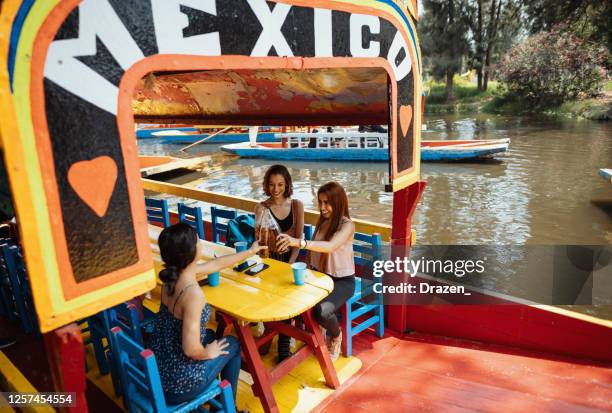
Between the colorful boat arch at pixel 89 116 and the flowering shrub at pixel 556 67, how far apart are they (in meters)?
32.6

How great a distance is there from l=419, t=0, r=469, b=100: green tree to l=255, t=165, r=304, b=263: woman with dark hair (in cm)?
3666

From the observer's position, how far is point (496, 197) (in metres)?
13.1

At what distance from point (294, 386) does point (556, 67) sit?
3247cm

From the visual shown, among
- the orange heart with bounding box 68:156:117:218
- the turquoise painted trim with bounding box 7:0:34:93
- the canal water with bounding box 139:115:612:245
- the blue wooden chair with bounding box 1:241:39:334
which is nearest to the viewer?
the turquoise painted trim with bounding box 7:0:34:93

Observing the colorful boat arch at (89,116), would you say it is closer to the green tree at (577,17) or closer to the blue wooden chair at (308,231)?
the blue wooden chair at (308,231)

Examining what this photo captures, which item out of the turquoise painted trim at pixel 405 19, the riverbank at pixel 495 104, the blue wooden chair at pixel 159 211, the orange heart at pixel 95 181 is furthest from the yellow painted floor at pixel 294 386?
the riverbank at pixel 495 104

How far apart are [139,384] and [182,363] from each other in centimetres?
22

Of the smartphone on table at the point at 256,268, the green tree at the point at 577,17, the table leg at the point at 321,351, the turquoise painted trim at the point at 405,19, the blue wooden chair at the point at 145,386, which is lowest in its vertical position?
the table leg at the point at 321,351

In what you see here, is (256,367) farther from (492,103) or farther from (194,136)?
(492,103)

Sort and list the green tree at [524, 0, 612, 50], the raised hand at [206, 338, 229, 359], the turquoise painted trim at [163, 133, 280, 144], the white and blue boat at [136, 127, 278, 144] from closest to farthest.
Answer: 1. the raised hand at [206, 338, 229, 359]
2. the turquoise painted trim at [163, 133, 280, 144]
3. the white and blue boat at [136, 127, 278, 144]
4. the green tree at [524, 0, 612, 50]

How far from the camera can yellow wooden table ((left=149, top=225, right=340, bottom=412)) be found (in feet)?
7.80

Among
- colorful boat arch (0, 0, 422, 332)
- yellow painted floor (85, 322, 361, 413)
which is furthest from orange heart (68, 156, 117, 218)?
yellow painted floor (85, 322, 361, 413)

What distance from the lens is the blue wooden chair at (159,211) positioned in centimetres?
548

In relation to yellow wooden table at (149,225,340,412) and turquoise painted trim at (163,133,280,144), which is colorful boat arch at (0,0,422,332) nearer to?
yellow wooden table at (149,225,340,412)
